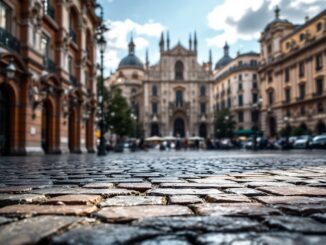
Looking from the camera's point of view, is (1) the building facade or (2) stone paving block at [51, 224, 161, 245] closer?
(2) stone paving block at [51, 224, 161, 245]

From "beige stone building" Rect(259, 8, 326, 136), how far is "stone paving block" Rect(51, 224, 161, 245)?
41332 mm

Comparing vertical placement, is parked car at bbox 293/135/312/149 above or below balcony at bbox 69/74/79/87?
below

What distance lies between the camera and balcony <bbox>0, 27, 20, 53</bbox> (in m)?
15.5

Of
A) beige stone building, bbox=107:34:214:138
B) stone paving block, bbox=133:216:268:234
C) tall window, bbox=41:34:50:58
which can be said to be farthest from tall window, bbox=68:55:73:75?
beige stone building, bbox=107:34:214:138

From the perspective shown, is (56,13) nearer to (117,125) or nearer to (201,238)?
(201,238)

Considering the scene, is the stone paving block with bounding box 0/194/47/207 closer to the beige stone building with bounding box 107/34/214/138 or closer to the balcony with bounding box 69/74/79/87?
the balcony with bounding box 69/74/79/87

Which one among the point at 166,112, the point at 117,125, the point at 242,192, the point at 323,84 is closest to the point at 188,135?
the point at 166,112

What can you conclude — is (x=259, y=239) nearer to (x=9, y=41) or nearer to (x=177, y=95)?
(x=9, y=41)

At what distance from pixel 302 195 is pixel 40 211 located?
2317mm

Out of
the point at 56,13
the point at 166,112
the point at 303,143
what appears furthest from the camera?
the point at 166,112

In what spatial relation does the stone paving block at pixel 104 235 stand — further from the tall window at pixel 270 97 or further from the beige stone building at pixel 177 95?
the beige stone building at pixel 177 95

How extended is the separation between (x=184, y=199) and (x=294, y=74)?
52571 mm

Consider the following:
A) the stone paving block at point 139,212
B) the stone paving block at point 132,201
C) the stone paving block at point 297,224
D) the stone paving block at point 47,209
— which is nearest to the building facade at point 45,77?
the stone paving block at point 132,201

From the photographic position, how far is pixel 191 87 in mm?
75500
